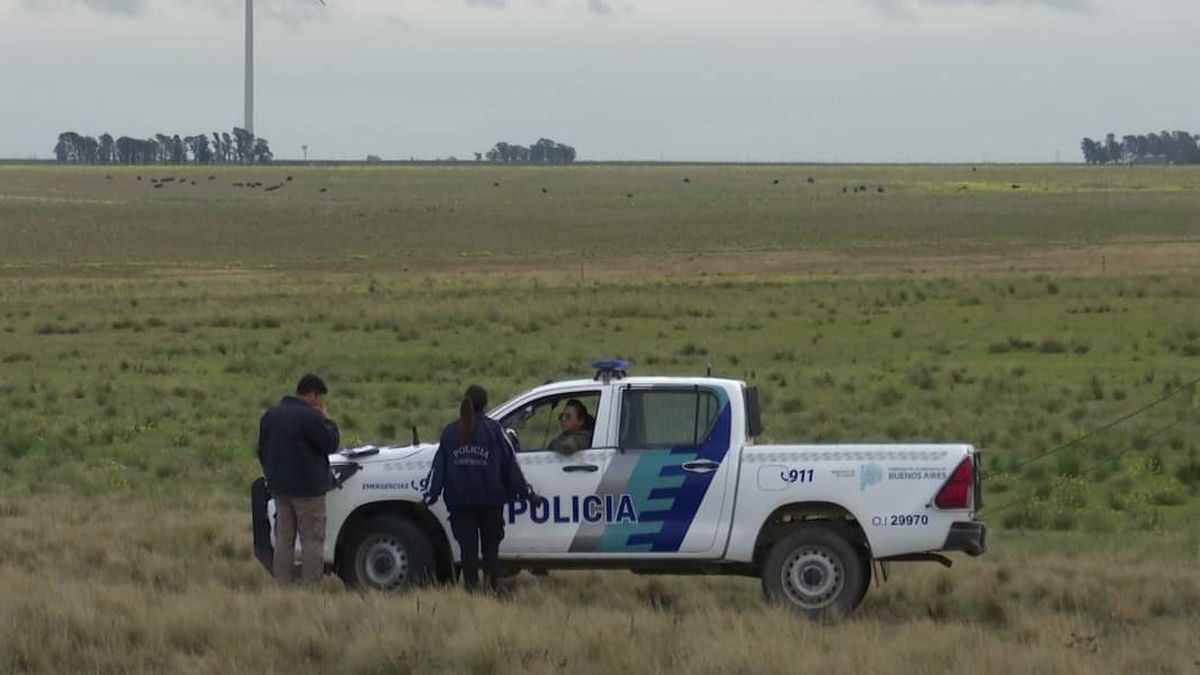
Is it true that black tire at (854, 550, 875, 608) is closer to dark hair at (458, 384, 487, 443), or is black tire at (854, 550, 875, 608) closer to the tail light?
the tail light

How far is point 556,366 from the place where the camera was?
33750 millimetres

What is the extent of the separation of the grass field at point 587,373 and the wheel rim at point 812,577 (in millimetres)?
368

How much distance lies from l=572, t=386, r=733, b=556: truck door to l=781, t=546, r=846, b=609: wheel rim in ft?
1.71

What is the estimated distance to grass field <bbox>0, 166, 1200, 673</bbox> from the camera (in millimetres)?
11133

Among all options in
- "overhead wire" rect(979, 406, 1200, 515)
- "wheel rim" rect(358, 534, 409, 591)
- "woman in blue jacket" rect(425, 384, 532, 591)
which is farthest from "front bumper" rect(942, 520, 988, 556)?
"overhead wire" rect(979, 406, 1200, 515)

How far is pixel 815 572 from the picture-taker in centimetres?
1286

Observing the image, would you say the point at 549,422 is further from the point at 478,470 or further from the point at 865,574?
the point at 865,574

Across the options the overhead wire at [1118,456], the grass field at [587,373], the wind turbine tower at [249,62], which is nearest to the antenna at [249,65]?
the wind turbine tower at [249,62]

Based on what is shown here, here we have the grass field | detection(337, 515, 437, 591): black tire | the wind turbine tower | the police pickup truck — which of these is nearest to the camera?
the grass field

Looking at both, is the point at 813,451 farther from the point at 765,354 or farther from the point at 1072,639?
the point at 765,354

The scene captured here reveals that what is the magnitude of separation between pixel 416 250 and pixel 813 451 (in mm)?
Answer: 74067

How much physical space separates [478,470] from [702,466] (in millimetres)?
1451

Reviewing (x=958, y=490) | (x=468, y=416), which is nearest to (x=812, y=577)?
(x=958, y=490)

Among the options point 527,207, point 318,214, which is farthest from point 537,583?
point 527,207
